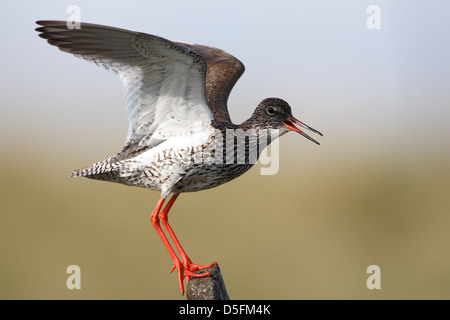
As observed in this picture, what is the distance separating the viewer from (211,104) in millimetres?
9305

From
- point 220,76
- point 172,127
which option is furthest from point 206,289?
point 220,76

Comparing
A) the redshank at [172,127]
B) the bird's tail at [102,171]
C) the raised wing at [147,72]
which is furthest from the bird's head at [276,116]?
the bird's tail at [102,171]

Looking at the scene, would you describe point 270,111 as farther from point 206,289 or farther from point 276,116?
point 206,289

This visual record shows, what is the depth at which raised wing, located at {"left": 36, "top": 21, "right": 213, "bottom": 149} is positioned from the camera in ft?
22.6

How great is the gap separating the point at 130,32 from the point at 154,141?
181 centimetres

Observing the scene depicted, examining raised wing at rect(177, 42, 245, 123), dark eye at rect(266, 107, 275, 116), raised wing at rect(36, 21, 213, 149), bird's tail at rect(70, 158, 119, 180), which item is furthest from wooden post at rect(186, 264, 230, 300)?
raised wing at rect(177, 42, 245, 123)

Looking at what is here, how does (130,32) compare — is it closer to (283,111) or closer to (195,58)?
(195,58)

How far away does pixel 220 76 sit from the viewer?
395 inches

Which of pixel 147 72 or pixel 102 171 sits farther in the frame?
pixel 102 171

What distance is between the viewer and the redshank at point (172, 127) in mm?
7164

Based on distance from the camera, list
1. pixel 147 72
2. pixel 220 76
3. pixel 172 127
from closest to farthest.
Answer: pixel 147 72, pixel 172 127, pixel 220 76

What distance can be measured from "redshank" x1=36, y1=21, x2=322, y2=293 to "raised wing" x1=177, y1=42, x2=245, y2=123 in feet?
3.54

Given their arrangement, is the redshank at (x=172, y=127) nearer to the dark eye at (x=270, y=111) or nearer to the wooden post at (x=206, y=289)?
the dark eye at (x=270, y=111)

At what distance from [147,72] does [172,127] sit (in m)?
0.87
